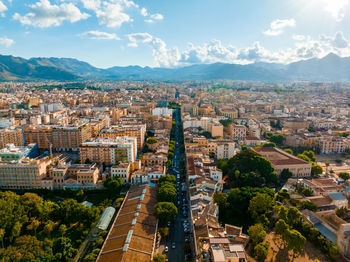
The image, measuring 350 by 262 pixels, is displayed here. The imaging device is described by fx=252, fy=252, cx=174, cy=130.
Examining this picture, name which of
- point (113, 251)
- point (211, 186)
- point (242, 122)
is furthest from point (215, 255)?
point (242, 122)

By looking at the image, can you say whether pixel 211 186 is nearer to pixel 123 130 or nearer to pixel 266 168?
pixel 266 168

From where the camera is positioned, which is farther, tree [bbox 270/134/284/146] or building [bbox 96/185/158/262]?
tree [bbox 270/134/284/146]

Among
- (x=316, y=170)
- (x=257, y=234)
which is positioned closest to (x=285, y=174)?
(x=316, y=170)

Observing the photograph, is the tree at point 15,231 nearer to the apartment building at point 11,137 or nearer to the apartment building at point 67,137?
the apartment building at point 67,137

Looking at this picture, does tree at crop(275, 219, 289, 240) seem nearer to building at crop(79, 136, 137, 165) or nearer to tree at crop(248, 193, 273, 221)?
tree at crop(248, 193, 273, 221)

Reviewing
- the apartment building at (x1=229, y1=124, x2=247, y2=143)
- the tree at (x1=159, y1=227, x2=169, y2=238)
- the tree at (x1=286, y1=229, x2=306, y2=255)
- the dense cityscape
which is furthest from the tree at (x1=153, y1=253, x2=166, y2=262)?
the apartment building at (x1=229, y1=124, x2=247, y2=143)

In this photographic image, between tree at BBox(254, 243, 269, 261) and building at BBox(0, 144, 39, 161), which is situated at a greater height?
building at BBox(0, 144, 39, 161)

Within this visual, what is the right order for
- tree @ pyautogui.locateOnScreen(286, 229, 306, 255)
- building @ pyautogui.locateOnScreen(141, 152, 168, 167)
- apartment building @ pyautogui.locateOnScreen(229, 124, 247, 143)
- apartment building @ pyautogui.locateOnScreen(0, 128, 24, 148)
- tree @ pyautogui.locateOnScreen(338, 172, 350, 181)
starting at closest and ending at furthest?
1. tree @ pyautogui.locateOnScreen(286, 229, 306, 255)
2. tree @ pyautogui.locateOnScreen(338, 172, 350, 181)
3. building @ pyautogui.locateOnScreen(141, 152, 168, 167)
4. apartment building @ pyautogui.locateOnScreen(0, 128, 24, 148)
5. apartment building @ pyautogui.locateOnScreen(229, 124, 247, 143)
